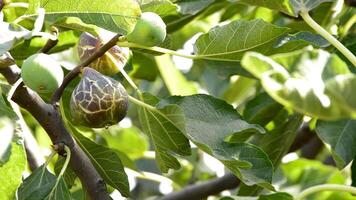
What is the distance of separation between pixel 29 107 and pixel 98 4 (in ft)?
0.63

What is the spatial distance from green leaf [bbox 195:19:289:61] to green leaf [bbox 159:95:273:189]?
83 millimetres

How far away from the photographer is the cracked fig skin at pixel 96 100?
4.42ft

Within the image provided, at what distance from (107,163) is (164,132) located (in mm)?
162

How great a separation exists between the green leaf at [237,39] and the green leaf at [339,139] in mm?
224

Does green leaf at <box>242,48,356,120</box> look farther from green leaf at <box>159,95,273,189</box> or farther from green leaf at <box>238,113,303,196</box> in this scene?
green leaf at <box>238,113,303,196</box>

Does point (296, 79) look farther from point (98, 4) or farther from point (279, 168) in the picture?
point (279, 168)

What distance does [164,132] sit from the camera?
4.84 feet

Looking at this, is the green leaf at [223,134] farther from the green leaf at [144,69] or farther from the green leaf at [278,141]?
the green leaf at [144,69]

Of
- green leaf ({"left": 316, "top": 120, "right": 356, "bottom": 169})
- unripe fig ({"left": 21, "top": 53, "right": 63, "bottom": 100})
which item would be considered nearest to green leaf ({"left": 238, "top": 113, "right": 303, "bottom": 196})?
green leaf ({"left": 316, "top": 120, "right": 356, "bottom": 169})

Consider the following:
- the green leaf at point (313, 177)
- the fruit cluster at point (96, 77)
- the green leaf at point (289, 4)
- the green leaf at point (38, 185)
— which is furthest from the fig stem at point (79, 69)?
the green leaf at point (313, 177)

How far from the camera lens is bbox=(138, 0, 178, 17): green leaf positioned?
139 cm

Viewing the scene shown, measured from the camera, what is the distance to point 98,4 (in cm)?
138

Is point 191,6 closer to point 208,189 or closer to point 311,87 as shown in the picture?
point 208,189

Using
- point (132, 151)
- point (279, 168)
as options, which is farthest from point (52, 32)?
point (132, 151)
